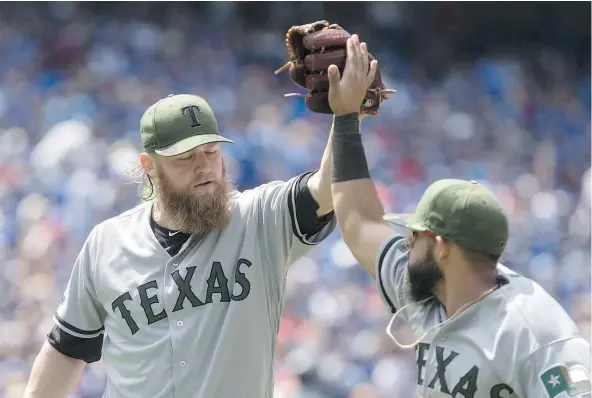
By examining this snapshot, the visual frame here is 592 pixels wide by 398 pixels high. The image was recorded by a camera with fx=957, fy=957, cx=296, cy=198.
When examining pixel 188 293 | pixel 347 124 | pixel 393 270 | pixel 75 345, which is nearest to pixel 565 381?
→ pixel 393 270

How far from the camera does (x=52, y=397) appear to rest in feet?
9.68

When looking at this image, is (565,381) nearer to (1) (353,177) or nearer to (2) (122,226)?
(1) (353,177)

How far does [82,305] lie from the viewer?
2.88 meters

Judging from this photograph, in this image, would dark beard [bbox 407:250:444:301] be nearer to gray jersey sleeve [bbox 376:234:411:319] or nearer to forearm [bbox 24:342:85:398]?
gray jersey sleeve [bbox 376:234:411:319]

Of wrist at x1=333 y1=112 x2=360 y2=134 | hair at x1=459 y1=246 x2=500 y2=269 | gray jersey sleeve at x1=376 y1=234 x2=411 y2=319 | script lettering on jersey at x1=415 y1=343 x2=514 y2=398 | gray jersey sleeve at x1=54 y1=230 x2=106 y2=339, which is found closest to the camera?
script lettering on jersey at x1=415 y1=343 x2=514 y2=398

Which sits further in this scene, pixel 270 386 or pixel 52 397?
pixel 52 397

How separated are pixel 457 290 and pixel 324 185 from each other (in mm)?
528

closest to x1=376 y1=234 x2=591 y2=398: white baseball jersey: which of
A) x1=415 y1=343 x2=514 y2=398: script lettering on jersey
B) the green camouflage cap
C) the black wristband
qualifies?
x1=415 y1=343 x2=514 y2=398: script lettering on jersey

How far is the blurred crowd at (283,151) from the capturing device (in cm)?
676

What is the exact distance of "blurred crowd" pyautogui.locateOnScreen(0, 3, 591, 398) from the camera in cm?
676

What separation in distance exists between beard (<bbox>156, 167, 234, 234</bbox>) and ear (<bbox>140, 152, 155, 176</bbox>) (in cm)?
11

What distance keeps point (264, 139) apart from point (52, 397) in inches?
217

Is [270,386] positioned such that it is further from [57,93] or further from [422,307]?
[57,93]

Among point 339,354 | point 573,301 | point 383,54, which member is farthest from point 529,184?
point 339,354
